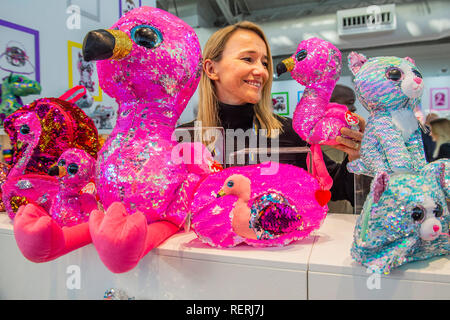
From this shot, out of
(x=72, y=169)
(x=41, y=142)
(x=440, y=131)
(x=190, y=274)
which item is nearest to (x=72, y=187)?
(x=72, y=169)

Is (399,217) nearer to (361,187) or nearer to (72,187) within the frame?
(361,187)

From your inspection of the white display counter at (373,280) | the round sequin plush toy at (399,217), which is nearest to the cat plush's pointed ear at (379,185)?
the round sequin plush toy at (399,217)

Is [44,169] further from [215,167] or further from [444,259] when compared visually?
[444,259]

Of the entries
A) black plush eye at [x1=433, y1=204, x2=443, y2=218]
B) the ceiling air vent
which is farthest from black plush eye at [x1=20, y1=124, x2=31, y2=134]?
the ceiling air vent

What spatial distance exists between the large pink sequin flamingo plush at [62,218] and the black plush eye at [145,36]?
0.90 feet

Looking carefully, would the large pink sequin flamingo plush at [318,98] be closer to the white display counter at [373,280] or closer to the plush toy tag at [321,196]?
the plush toy tag at [321,196]

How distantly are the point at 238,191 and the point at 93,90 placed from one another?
1427 millimetres

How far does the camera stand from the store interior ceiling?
332 cm

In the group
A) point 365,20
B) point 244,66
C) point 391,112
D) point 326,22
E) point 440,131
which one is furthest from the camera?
point 326,22

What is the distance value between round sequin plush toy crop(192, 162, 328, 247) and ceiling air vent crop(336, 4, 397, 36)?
3361 millimetres

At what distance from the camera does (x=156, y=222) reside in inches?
25.5

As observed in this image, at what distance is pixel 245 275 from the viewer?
0.56 metres

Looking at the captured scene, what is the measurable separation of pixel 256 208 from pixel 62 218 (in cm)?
42
